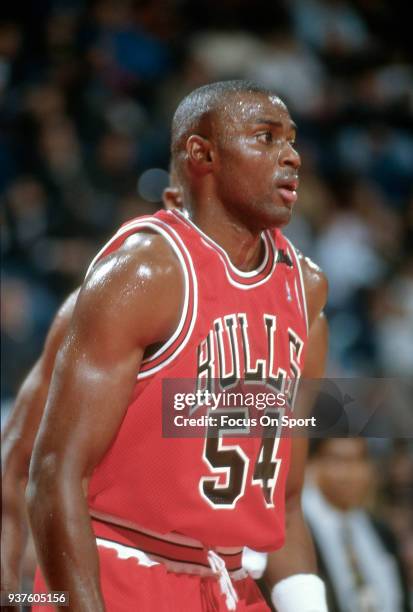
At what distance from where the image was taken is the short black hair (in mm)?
2695

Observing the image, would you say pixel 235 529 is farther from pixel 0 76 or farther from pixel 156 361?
pixel 0 76

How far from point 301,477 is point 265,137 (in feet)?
3.41

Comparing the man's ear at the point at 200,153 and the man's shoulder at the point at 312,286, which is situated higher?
the man's ear at the point at 200,153

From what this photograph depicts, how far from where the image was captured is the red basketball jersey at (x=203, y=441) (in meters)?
2.52

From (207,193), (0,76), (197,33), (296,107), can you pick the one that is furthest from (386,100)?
(207,193)

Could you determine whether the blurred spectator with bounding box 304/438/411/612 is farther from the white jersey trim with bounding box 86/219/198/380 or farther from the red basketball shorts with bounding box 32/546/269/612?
the white jersey trim with bounding box 86/219/198/380

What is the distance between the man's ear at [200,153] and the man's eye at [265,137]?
5.2 inches

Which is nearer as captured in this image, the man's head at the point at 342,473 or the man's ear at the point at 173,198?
the man's ear at the point at 173,198

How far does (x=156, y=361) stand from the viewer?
2496mm

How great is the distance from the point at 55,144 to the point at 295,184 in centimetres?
470

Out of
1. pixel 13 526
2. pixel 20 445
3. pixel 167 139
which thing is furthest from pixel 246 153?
pixel 167 139

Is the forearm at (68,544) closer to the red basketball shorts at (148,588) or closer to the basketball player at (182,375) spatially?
the basketball player at (182,375)

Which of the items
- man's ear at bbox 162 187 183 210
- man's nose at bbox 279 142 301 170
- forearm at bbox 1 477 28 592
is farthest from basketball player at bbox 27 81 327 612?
man's ear at bbox 162 187 183 210

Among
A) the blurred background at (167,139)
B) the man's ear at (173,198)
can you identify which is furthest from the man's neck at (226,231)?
the blurred background at (167,139)
